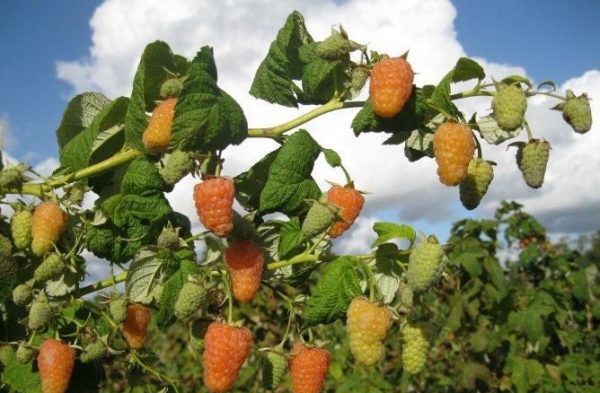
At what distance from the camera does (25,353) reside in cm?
197

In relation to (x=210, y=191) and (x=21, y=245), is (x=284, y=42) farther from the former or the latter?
(x=21, y=245)

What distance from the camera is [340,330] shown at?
27.4ft

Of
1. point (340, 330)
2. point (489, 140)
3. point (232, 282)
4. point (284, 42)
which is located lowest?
point (232, 282)

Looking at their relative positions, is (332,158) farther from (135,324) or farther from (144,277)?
(135,324)

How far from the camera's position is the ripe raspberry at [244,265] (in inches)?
66.3

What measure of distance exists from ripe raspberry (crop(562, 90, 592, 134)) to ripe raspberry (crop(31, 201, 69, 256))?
137cm

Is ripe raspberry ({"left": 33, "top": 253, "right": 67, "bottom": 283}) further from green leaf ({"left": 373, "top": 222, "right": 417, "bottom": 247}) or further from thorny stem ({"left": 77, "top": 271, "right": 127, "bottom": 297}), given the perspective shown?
green leaf ({"left": 373, "top": 222, "right": 417, "bottom": 247})

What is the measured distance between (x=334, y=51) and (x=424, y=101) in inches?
10.5

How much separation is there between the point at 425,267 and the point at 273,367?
56cm

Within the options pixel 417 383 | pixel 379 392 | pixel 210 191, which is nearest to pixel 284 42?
pixel 210 191

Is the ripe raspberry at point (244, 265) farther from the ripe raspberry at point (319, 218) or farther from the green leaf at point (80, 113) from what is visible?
the green leaf at point (80, 113)

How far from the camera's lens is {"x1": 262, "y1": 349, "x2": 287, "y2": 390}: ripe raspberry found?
75.3 inches

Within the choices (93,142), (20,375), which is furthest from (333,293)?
(20,375)

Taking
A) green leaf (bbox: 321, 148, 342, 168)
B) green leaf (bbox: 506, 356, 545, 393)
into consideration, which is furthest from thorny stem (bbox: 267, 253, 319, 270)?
green leaf (bbox: 506, 356, 545, 393)
